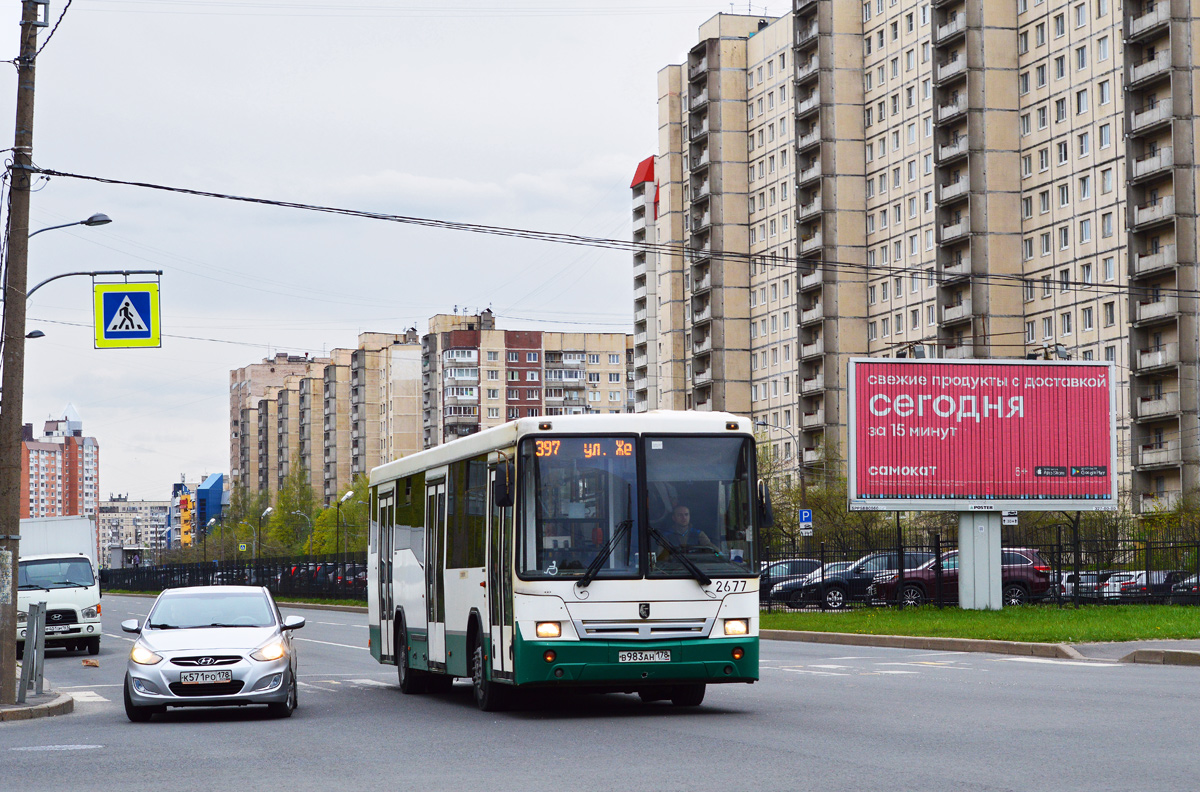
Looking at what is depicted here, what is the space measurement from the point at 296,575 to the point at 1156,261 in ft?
137

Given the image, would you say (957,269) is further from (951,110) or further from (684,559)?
(684,559)

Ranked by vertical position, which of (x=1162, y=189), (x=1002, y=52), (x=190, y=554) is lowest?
(x=190, y=554)

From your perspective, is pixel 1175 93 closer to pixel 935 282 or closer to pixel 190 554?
pixel 935 282

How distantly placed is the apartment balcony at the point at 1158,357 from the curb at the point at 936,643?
46110 millimetres

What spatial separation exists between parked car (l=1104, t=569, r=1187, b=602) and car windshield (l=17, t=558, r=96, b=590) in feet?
73.6

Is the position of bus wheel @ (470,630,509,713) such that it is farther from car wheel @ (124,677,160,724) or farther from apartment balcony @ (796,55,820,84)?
apartment balcony @ (796,55,820,84)

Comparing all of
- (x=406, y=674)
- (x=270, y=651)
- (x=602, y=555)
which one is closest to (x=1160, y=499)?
(x=406, y=674)

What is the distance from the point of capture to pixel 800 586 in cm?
4266

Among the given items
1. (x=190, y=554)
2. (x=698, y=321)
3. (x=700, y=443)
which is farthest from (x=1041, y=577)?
(x=190, y=554)

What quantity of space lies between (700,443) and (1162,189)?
66.7 metres

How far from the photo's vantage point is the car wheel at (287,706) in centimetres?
1656

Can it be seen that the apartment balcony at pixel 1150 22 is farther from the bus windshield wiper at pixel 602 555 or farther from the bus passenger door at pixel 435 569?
the bus windshield wiper at pixel 602 555

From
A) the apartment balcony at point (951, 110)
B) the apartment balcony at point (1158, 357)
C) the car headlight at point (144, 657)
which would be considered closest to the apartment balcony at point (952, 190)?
the apartment balcony at point (951, 110)

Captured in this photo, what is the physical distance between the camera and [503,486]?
15250 millimetres
